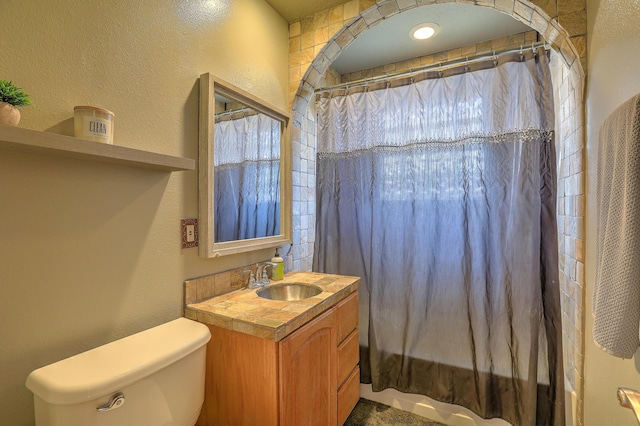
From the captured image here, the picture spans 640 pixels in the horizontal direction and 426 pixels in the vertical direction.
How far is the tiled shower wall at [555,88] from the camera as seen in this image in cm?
133

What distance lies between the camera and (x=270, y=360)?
1.07 m

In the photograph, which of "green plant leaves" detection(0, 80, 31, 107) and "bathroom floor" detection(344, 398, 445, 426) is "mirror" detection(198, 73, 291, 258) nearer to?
"green plant leaves" detection(0, 80, 31, 107)

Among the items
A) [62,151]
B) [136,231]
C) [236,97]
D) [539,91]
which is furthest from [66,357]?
[539,91]

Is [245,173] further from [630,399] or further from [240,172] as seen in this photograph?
[630,399]

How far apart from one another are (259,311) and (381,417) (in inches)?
52.0

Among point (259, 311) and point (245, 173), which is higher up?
point (245, 173)

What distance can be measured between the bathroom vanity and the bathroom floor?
0.48 m

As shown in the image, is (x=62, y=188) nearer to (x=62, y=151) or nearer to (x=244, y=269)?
(x=62, y=151)

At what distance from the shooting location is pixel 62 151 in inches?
31.0

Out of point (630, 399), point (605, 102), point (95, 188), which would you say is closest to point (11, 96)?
point (95, 188)

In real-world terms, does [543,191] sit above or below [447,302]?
above

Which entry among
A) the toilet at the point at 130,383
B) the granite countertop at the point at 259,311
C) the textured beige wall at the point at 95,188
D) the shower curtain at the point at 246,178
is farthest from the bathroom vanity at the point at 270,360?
the shower curtain at the point at 246,178

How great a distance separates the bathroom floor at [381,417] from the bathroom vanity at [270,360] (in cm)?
48

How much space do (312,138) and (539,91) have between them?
57.3 inches
